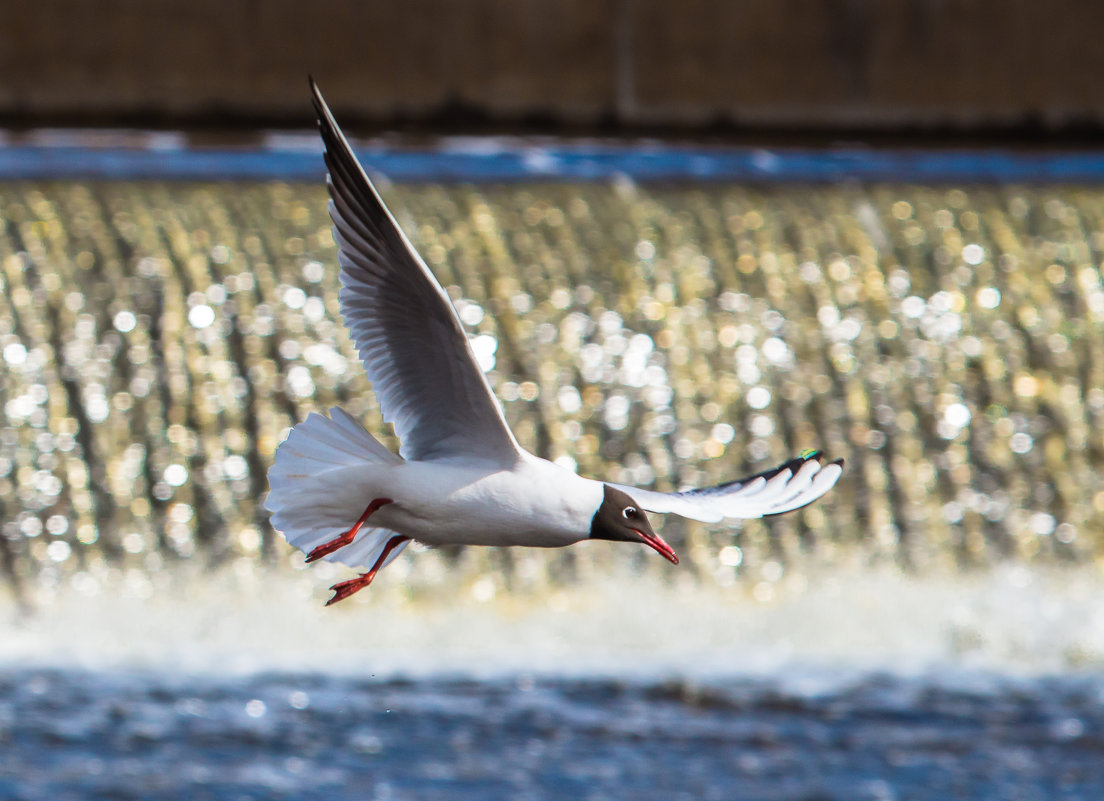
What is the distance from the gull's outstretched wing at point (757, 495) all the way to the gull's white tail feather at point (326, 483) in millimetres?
283

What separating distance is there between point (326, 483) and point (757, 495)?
17.7 inches

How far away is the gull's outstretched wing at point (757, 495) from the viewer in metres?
1.65

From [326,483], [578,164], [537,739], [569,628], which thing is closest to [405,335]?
[326,483]

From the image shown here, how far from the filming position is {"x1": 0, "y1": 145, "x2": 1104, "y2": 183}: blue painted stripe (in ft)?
31.2

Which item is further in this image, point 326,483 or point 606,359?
point 606,359

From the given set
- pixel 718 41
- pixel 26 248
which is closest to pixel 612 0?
pixel 718 41

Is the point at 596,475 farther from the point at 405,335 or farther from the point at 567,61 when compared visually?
the point at 405,335

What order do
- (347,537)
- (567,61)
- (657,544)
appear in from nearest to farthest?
(657,544) → (347,537) → (567,61)

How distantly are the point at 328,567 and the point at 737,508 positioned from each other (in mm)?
5498

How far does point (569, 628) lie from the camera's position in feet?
23.0

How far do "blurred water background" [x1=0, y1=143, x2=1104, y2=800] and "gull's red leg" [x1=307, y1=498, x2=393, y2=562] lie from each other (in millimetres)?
3604

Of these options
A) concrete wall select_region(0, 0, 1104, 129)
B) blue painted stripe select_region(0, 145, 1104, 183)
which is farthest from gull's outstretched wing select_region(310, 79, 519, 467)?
concrete wall select_region(0, 0, 1104, 129)

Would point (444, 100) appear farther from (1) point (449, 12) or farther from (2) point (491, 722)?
(2) point (491, 722)

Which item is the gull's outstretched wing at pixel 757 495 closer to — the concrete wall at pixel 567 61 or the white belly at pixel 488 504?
the white belly at pixel 488 504
